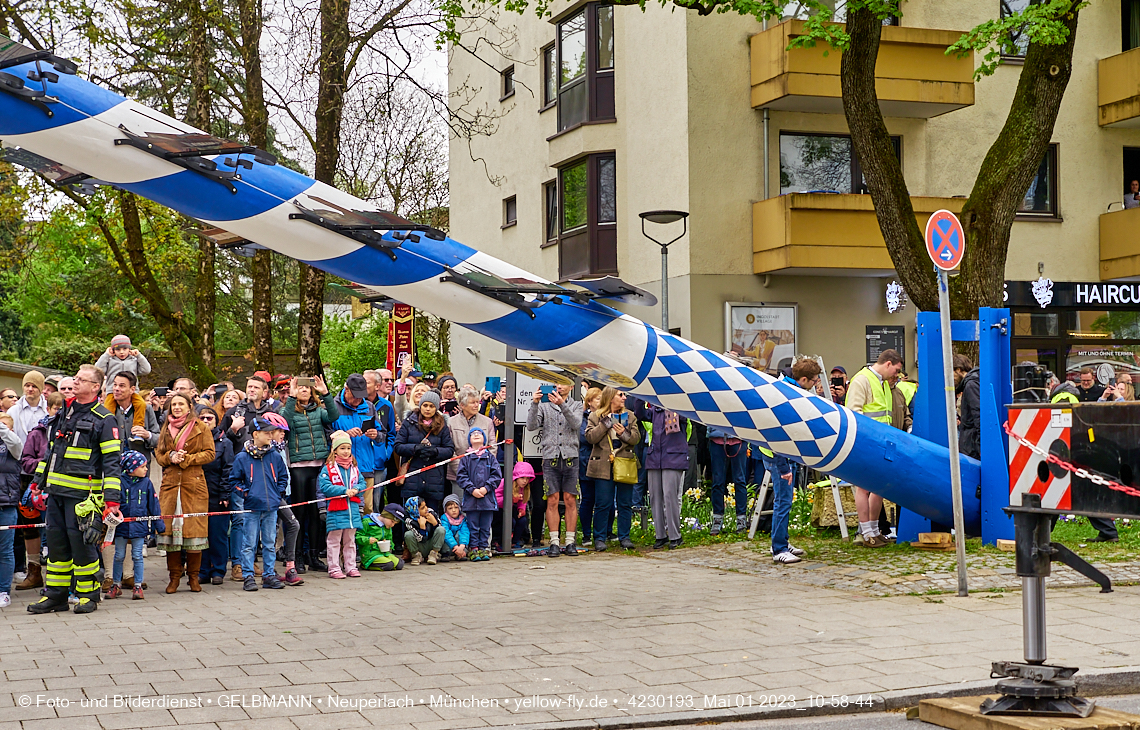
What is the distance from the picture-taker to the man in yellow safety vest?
1232 centimetres

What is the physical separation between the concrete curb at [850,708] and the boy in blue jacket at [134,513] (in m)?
6.00

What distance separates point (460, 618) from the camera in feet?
30.0

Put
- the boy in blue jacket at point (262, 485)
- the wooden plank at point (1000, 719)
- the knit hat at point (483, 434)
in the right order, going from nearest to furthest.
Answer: the wooden plank at point (1000, 719) → the boy in blue jacket at point (262, 485) → the knit hat at point (483, 434)

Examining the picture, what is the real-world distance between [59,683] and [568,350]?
4.42 meters

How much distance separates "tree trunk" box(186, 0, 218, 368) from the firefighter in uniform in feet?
24.8

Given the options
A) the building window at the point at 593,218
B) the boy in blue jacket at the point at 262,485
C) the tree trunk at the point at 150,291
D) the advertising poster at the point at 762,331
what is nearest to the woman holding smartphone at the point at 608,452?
the boy in blue jacket at the point at 262,485

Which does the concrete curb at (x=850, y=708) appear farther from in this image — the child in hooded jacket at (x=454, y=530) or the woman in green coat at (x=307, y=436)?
the child in hooded jacket at (x=454, y=530)

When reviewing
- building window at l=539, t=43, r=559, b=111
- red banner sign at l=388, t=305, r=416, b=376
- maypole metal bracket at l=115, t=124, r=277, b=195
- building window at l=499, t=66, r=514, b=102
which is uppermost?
building window at l=499, t=66, r=514, b=102

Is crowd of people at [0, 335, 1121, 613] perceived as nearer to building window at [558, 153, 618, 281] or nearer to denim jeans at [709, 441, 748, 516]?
denim jeans at [709, 441, 748, 516]

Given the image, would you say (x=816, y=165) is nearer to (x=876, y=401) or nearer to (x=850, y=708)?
(x=876, y=401)

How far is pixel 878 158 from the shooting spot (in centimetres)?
1541

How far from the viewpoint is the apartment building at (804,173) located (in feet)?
75.3

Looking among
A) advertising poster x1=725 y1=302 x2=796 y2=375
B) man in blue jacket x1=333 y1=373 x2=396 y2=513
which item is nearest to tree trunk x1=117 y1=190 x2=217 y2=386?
man in blue jacket x1=333 y1=373 x2=396 y2=513

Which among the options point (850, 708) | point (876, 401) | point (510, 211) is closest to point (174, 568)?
point (850, 708)
